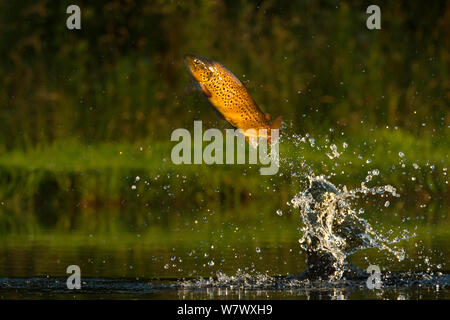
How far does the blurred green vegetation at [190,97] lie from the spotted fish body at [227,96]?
431cm

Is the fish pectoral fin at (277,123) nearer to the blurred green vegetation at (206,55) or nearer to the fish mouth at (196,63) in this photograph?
the fish mouth at (196,63)

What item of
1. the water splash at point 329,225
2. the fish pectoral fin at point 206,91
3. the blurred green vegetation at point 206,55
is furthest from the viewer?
the blurred green vegetation at point 206,55

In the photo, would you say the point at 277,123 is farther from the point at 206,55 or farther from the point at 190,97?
the point at 206,55

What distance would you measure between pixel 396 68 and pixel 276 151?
7.45ft

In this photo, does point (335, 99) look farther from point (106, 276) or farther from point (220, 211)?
point (106, 276)

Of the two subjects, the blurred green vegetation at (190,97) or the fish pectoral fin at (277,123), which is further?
the blurred green vegetation at (190,97)

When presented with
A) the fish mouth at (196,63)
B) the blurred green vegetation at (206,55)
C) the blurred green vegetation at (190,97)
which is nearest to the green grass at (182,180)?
the blurred green vegetation at (190,97)

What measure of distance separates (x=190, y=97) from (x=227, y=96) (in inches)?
245

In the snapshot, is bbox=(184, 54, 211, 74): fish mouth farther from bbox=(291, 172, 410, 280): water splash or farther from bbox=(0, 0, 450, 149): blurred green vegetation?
bbox=(0, 0, 450, 149): blurred green vegetation

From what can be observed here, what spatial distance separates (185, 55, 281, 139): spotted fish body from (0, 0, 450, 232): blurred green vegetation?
4.31 m

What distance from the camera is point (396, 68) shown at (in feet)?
45.0

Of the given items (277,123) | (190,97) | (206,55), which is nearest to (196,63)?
(277,123)

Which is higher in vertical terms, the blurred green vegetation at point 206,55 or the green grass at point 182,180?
the blurred green vegetation at point 206,55

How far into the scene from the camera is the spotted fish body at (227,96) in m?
6.89
